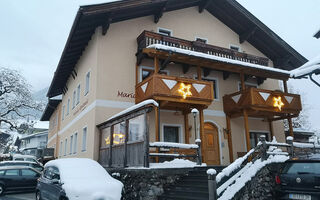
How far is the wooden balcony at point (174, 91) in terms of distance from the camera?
1319 cm

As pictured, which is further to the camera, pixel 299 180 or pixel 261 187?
pixel 261 187

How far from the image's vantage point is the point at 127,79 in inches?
Answer: 600

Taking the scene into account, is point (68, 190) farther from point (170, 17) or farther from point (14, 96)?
point (14, 96)

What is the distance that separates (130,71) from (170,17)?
499 cm

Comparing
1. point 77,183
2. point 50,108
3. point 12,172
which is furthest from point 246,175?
point 50,108

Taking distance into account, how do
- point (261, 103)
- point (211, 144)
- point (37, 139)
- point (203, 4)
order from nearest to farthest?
1. point (261, 103)
2. point (211, 144)
3. point (203, 4)
4. point (37, 139)

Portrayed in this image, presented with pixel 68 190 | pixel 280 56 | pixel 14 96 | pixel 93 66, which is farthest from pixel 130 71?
pixel 14 96

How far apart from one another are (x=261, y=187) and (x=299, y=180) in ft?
6.02

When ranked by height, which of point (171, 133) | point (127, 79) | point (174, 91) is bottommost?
point (171, 133)

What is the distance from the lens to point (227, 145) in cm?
1692

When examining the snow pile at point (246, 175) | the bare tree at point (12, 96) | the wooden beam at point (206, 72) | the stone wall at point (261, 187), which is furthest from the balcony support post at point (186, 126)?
the bare tree at point (12, 96)

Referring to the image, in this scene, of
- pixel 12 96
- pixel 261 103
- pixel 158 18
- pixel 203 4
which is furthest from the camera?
pixel 12 96

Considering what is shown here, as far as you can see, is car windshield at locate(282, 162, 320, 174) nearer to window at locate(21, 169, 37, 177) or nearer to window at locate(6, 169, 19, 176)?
→ window at locate(21, 169, 37, 177)

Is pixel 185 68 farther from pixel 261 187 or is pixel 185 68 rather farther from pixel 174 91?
pixel 261 187
